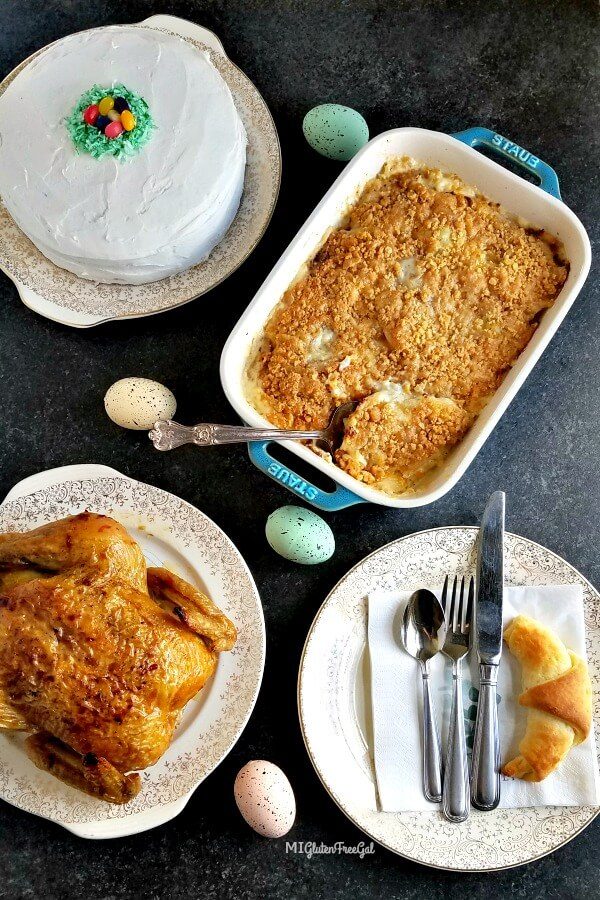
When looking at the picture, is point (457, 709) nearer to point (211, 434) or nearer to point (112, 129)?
point (211, 434)

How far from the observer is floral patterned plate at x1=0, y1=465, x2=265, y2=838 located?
Answer: 6.14 ft

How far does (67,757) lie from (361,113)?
5.37 ft

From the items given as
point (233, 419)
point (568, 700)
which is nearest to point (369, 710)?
point (568, 700)

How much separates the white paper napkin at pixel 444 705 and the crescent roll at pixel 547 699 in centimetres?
4

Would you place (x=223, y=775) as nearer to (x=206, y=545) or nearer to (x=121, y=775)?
(x=121, y=775)

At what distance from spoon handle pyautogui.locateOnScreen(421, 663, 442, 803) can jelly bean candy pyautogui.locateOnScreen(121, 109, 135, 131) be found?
54.4 inches

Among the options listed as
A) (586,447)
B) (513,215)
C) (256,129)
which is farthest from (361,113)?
(586,447)

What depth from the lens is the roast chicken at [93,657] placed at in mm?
1618

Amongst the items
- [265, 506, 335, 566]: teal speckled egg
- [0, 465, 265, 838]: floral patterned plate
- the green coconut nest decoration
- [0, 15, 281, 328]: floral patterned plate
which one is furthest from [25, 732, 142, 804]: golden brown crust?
the green coconut nest decoration

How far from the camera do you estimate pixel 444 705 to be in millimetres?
1931

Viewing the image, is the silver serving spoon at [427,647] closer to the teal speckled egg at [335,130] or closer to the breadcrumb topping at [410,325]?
the breadcrumb topping at [410,325]

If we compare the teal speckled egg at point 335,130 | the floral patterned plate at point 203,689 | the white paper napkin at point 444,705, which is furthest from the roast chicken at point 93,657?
the teal speckled egg at point 335,130

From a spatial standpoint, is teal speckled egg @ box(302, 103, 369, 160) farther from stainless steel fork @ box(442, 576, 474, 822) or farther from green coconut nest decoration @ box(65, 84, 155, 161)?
stainless steel fork @ box(442, 576, 474, 822)

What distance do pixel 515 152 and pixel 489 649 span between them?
3.69ft
